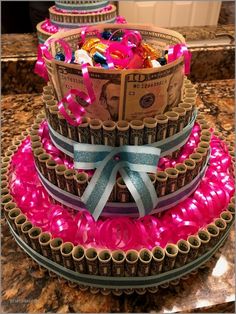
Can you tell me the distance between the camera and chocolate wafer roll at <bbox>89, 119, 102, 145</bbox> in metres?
0.54

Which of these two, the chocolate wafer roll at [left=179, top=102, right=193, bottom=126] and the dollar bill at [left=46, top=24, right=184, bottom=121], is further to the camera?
the chocolate wafer roll at [left=179, top=102, right=193, bottom=126]

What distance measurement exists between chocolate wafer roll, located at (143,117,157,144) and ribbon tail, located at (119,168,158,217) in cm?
6

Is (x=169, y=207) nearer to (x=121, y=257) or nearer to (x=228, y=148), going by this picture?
(x=121, y=257)

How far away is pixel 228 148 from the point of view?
0.85 metres

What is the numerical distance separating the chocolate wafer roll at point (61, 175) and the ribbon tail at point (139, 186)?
106 mm

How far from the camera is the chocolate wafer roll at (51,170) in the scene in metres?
0.61

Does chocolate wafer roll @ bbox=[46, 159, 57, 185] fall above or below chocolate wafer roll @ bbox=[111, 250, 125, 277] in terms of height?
above

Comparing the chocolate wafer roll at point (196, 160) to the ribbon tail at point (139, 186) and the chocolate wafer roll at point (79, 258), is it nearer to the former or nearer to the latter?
the ribbon tail at point (139, 186)

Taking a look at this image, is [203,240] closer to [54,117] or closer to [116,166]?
[116,166]

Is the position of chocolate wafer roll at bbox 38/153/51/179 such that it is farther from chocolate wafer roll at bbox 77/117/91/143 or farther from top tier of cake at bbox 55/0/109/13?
top tier of cake at bbox 55/0/109/13

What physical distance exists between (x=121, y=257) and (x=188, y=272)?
0.48 feet

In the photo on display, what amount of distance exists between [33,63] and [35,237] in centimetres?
85

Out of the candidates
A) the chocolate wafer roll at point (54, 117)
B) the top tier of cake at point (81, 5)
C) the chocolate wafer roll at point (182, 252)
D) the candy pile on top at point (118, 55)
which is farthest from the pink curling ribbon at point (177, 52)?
the top tier of cake at point (81, 5)

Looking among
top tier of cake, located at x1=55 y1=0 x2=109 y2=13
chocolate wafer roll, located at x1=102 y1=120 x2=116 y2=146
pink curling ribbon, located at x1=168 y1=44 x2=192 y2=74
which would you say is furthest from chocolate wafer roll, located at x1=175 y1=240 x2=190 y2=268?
top tier of cake, located at x1=55 y1=0 x2=109 y2=13
